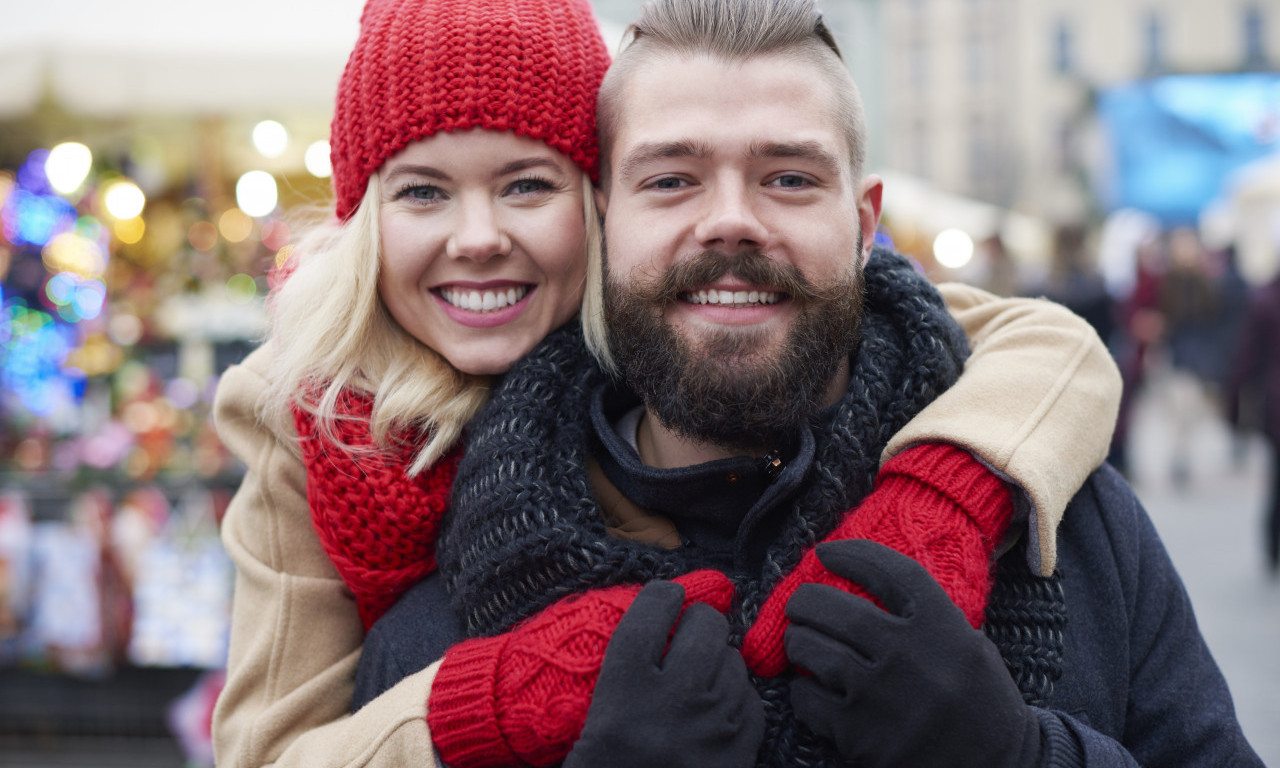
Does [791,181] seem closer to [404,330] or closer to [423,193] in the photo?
[423,193]

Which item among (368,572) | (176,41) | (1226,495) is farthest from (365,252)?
(1226,495)

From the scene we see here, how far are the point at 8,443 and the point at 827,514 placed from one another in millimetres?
5101

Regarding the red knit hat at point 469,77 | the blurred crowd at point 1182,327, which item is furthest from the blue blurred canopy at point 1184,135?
the red knit hat at point 469,77

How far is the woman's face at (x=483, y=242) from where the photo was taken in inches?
78.9

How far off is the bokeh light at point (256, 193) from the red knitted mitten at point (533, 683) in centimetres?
411

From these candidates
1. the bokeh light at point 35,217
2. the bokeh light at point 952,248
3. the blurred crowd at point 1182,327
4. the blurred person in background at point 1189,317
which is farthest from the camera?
the bokeh light at point 952,248

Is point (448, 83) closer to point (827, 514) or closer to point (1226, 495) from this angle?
point (827, 514)

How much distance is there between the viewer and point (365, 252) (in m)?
2.14

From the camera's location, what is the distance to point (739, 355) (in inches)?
70.2

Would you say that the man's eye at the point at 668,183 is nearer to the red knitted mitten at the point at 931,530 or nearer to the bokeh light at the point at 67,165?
the red knitted mitten at the point at 931,530

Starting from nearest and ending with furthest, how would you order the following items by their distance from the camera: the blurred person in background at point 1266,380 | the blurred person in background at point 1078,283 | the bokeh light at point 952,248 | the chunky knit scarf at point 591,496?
the chunky knit scarf at point 591,496 < the blurred person in background at point 1266,380 < the blurred person in background at point 1078,283 < the bokeh light at point 952,248

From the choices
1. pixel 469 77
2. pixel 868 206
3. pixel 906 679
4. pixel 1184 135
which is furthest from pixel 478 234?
pixel 1184 135

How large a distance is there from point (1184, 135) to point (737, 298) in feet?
47.6

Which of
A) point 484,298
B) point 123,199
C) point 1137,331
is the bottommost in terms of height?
point 1137,331
